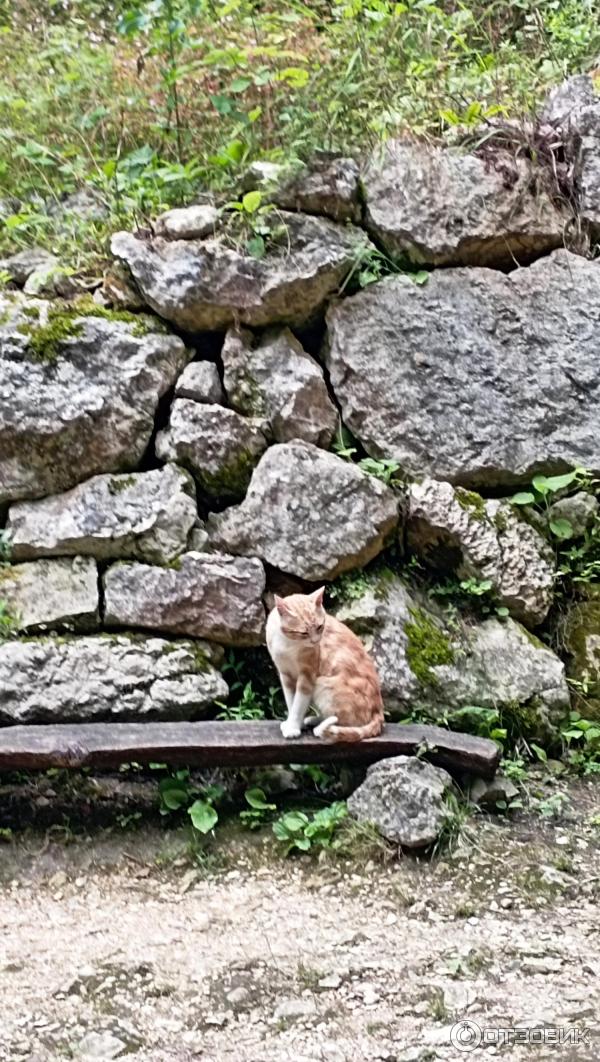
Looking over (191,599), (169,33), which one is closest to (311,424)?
(191,599)

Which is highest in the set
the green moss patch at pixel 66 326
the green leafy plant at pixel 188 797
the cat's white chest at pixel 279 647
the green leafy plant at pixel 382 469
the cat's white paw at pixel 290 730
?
the green moss patch at pixel 66 326

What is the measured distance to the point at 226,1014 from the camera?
2682 millimetres

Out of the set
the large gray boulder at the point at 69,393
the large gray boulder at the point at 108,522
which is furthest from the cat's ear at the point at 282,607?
the large gray boulder at the point at 69,393

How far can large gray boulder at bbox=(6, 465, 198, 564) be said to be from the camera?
4.19m

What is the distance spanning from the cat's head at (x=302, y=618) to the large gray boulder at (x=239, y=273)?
Answer: 162cm

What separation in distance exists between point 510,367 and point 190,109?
231cm

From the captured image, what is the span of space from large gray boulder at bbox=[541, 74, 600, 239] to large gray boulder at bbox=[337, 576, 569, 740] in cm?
243

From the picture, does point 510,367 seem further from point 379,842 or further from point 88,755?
point 88,755

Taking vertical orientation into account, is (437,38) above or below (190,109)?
above

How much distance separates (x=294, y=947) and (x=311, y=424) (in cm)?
249

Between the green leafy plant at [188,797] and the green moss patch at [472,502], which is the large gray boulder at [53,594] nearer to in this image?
the green leafy plant at [188,797]

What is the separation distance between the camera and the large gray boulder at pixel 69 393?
425 centimetres

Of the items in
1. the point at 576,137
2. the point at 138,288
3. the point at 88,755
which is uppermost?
the point at 576,137

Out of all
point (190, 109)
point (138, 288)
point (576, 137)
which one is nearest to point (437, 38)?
point (576, 137)
